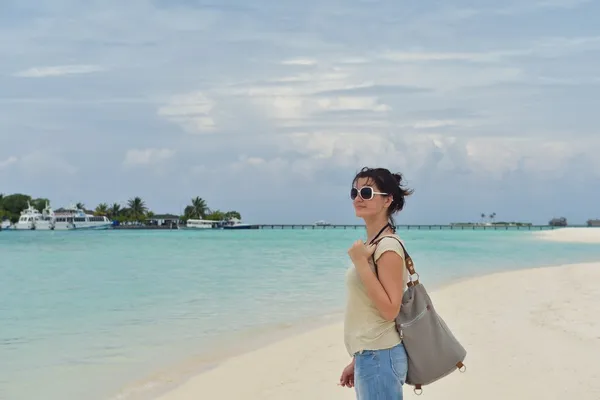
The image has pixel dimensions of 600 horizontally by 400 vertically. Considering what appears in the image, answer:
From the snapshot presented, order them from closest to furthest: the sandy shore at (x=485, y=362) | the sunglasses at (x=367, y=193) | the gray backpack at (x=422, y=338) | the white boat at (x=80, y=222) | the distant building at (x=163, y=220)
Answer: the gray backpack at (x=422, y=338) < the sunglasses at (x=367, y=193) < the sandy shore at (x=485, y=362) < the white boat at (x=80, y=222) < the distant building at (x=163, y=220)

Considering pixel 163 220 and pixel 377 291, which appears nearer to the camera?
pixel 377 291

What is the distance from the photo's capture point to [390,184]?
3.39 meters

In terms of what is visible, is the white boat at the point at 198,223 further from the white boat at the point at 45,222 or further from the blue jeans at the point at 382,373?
the blue jeans at the point at 382,373

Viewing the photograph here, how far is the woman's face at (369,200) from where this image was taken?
3352 mm

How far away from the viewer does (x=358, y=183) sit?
3430mm

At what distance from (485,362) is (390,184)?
5.31 metres

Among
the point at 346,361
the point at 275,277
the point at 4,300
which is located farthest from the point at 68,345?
the point at 275,277

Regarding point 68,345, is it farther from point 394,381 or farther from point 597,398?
point 394,381

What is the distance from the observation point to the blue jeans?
3.22 metres

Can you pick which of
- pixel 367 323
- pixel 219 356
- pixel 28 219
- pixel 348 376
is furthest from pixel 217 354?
pixel 28 219

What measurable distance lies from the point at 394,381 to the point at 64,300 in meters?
20.1

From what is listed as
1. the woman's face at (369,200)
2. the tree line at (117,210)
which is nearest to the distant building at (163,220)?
the tree line at (117,210)

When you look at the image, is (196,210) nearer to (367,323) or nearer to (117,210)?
(117,210)

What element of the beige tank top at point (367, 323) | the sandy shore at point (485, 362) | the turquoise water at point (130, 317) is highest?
the beige tank top at point (367, 323)
